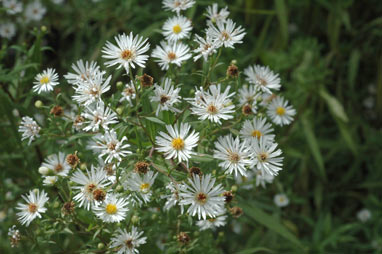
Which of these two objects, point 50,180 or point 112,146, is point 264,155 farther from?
point 50,180

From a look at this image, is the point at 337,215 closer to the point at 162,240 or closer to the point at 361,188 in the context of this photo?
the point at 361,188

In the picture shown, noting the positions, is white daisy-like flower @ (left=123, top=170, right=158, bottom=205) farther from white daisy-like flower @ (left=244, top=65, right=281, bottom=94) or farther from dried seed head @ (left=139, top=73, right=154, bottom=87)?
white daisy-like flower @ (left=244, top=65, right=281, bottom=94)

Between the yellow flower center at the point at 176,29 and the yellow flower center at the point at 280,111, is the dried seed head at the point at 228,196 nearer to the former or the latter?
the yellow flower center at the point at 280,111

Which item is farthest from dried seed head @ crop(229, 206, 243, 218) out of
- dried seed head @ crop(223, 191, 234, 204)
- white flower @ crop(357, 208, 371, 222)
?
white flower @ crop(357, 208, 371, 222)

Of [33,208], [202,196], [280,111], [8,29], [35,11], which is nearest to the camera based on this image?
[202,196]

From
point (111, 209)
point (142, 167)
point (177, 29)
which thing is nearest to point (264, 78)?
point (177, 29)

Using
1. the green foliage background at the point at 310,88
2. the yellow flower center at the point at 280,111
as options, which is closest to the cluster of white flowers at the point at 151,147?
the yellow flower center at the point at 280,111

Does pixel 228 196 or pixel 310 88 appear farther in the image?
pixel 310 88
